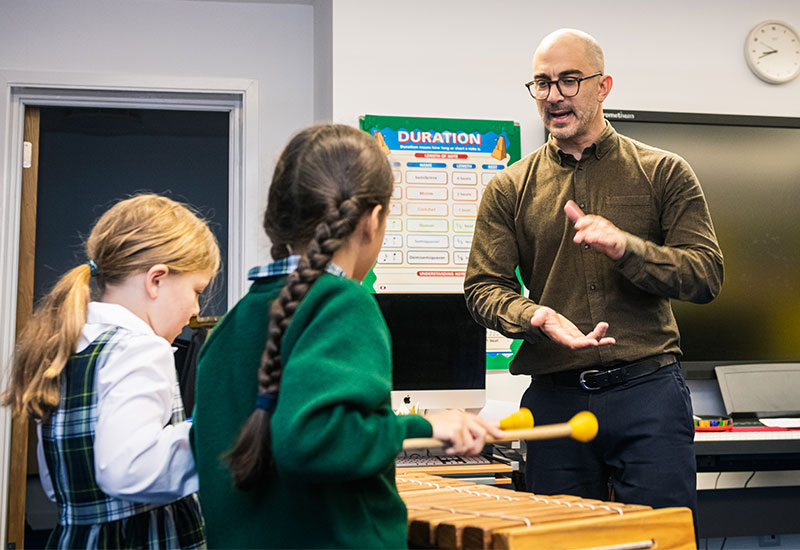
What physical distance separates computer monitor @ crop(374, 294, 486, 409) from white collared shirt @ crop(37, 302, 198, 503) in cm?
156

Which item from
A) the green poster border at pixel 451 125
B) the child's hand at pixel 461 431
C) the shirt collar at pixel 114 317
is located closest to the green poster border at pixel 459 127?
the green poster border at pixel 451 125

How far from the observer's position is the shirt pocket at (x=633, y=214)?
205 centimetres

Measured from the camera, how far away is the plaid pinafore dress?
4.63 feet

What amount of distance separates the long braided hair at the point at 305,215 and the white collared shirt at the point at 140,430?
30 centimetres

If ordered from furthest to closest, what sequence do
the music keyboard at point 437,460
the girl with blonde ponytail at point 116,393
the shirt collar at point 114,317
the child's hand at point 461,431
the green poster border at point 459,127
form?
the green poster border at point 459,127 < the music keyboard at point 437,460 < the shirt collar at point 114,317 < the girl with blonde ponytail at point 116,393 < the child's hand at point 461,431

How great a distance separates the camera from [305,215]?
118 centimetres

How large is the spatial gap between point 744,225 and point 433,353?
5.04 ft

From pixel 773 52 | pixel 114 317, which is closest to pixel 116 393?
pixel 114 317

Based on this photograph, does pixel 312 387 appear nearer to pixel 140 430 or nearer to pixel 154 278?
pixel 140 430

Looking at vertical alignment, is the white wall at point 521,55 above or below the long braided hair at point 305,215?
above

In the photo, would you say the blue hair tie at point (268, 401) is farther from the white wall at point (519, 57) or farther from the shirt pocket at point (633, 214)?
the white wall at point (519, 57)

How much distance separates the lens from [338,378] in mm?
994

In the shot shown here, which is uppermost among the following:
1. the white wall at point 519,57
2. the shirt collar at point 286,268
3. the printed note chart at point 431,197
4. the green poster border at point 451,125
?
the white wall at point 519,57

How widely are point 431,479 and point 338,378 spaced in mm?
843
